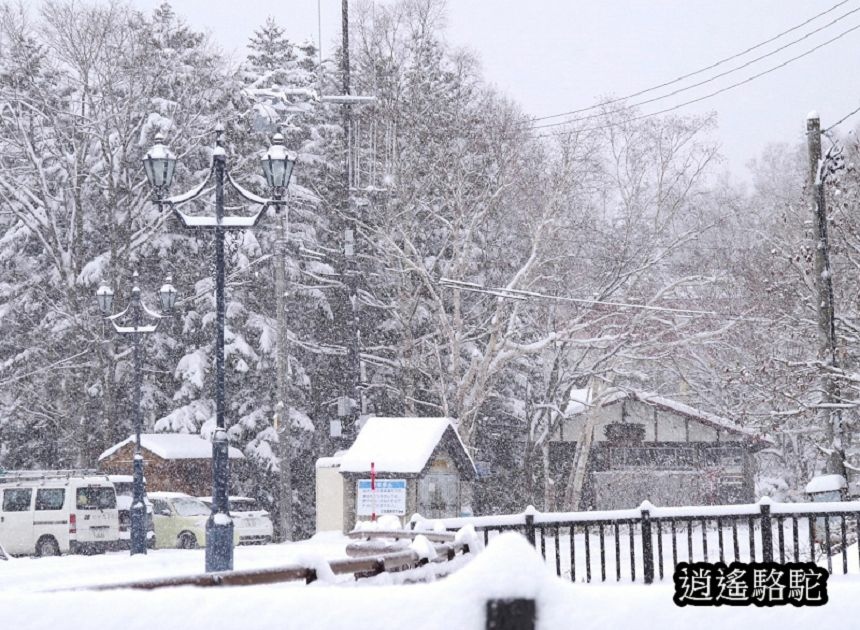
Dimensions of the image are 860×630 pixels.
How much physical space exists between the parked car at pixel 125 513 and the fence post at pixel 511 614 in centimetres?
2900

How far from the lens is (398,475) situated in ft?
88.7

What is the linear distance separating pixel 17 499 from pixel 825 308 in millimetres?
20958

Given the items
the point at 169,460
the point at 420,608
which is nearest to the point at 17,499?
the point at 169,460

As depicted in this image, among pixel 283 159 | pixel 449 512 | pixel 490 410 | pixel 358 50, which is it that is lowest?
pixel 449 512

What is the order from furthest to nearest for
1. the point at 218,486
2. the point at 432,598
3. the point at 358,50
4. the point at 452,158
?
the point at 358,50
the point at 452,158
the point at 218,486
the point at 432,598

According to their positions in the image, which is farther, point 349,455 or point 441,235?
point 441,235

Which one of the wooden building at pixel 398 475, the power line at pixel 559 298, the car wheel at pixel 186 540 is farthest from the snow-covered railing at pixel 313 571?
the car wheel at pixel 186 540

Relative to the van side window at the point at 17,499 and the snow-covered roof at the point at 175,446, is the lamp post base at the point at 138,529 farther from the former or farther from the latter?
the snow-covered roof at the point at 175,446

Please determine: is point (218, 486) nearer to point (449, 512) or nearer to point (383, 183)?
point (449, 512)

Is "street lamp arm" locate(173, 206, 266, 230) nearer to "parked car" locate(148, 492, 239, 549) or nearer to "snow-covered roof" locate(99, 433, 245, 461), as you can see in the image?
"parked car" locate(148, 492, 239, 549)

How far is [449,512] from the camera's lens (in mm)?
28125

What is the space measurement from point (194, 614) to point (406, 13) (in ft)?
129

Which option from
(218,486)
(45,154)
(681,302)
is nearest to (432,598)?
(218,486)

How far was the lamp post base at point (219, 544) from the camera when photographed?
54.3ft
